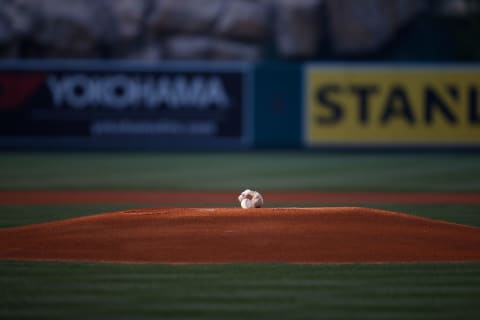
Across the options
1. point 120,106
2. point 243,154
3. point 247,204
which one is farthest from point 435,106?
point 247,204

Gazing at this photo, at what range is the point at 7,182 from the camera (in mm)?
14219

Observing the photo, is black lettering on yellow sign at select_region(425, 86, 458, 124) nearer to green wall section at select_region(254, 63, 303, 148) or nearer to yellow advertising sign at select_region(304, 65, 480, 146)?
yellow advertising sign at select_region(304, 65, 480, 146)

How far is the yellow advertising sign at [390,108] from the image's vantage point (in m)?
21.3

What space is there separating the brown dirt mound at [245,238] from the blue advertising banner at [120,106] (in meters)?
13.8

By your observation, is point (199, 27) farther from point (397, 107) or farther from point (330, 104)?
point (397, 107)

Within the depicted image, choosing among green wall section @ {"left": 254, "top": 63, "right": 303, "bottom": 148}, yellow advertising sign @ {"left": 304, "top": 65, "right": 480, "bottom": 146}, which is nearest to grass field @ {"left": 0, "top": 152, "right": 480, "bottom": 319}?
yellow advertising sign @ {"left": 304, "top": 65, "right": 480, "bottom": 146}

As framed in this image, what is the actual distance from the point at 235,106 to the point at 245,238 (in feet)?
48.1

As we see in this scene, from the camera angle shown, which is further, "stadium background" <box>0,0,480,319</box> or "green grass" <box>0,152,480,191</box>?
"green grass" <box>0,152,480,191</box>

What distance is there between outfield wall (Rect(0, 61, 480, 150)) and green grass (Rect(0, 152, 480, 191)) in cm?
45

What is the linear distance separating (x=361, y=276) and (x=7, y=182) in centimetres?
947

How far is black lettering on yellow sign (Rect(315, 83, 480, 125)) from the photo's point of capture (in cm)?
2128

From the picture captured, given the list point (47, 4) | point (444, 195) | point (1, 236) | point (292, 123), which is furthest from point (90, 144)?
point (1, 236)

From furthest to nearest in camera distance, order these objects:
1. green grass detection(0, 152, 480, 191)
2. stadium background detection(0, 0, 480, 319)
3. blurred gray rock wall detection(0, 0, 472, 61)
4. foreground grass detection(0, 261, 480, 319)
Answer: blurred gray rock wall detection(0, 0, 472, 61), green grass detection(0, 152, 480, 191), stadium background detection(0, 0, 480, 319), foreground grass detection(0, 261, 480, 319)

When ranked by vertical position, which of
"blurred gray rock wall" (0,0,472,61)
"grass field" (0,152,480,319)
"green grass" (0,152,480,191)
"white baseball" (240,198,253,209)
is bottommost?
"green grass" (0,152,480,191)
